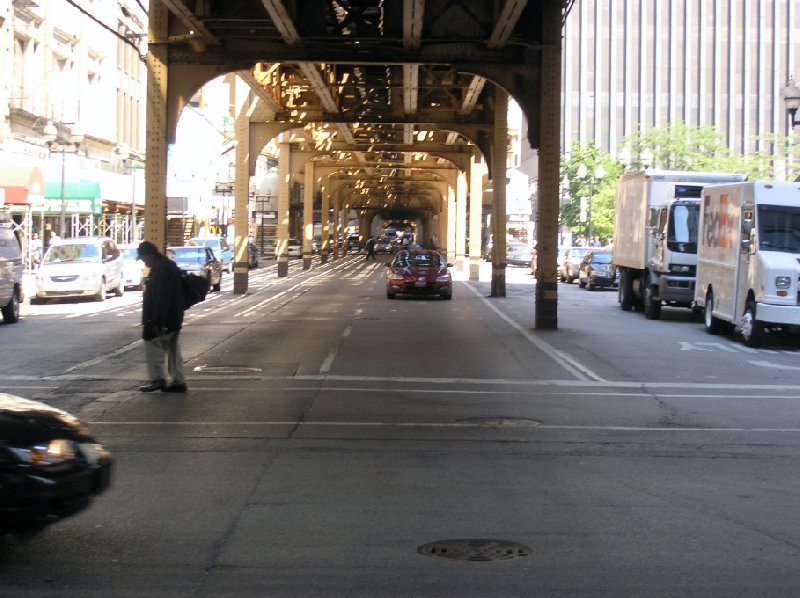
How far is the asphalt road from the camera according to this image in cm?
629

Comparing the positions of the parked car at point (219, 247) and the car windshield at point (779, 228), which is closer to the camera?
the car windshield at point (779, 228)

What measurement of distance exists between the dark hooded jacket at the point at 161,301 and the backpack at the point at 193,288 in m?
0.19

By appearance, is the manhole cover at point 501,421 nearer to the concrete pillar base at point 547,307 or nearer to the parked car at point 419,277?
the concrete pillar base at point 547,307

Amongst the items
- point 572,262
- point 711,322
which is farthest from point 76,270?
point 572,262

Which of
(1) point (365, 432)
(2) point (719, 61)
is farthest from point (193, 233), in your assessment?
(1) point (365, 432)

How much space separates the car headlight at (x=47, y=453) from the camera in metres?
6.04

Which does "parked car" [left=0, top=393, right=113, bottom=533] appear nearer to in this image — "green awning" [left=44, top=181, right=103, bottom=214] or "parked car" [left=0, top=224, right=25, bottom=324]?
"parked car" [left=0, top=224, right=25, bottom=324]

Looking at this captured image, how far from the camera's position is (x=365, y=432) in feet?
36.9

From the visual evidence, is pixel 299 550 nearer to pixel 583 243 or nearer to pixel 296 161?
pixel 296 161

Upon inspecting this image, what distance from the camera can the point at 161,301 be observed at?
13359 mm

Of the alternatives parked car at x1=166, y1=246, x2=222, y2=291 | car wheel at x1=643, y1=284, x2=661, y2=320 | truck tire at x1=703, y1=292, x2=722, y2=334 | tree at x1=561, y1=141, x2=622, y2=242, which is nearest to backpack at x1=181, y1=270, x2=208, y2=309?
truck tire at x1=703, y1=292, x2=722, y2=334

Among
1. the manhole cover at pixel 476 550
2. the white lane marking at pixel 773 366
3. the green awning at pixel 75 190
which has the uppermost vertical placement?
the green awning at pixel 75 190

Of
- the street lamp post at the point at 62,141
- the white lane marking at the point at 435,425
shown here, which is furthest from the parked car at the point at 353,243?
the white lane marking at the point at 435,425

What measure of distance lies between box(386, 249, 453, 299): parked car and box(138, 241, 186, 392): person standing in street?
22.0 m
